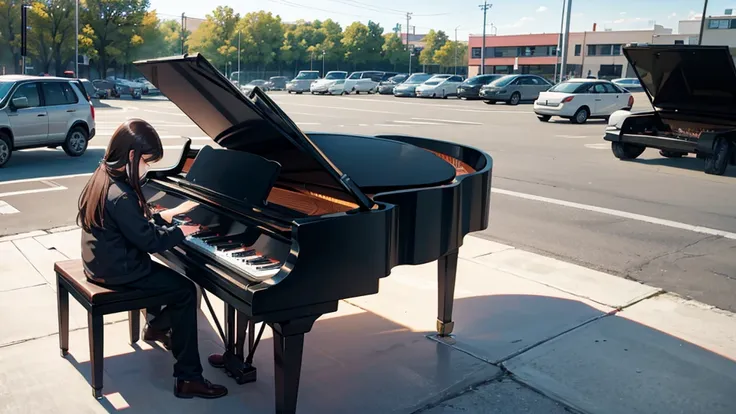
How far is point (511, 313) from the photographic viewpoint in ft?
18.5

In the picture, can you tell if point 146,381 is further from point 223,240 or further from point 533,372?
point 533,372

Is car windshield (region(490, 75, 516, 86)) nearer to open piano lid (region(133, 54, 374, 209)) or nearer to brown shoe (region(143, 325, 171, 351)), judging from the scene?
open piano lid (region(133, 54, 374, 209))

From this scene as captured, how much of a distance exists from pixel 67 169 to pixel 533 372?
11.2 meters

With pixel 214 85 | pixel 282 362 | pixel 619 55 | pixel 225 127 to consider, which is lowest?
pixel 282 362

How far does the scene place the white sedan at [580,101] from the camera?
79.9 feet

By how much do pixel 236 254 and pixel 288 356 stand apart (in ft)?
2.18

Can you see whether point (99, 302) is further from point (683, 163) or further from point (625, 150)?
point (683, 163)

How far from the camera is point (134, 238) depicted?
364cm

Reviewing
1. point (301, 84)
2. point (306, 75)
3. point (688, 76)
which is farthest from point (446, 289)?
point (306, 75)

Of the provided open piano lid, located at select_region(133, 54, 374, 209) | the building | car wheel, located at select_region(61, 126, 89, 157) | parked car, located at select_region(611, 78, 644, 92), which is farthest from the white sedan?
the building

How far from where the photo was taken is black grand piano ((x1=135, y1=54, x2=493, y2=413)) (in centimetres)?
328

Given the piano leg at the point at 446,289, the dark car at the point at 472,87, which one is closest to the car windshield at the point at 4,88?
the piano leg at the point at 446,289

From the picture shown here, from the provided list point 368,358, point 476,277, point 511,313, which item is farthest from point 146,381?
point 476,277

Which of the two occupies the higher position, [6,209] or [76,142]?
[76,142]
